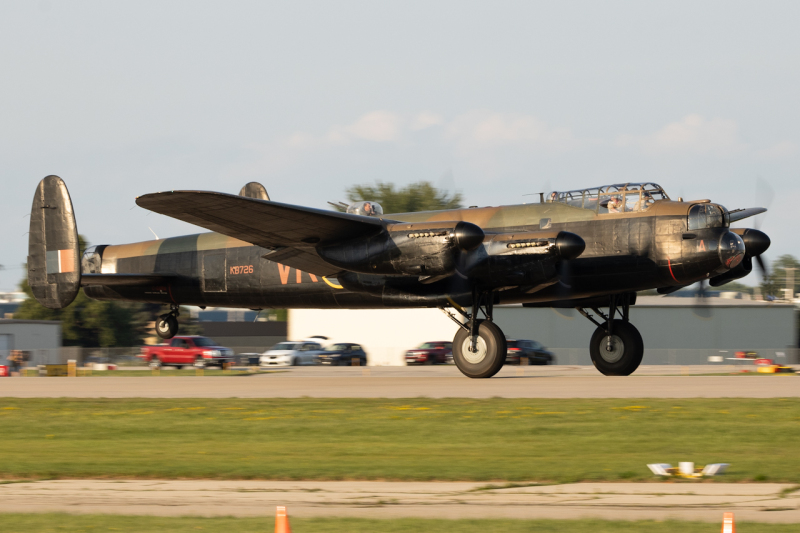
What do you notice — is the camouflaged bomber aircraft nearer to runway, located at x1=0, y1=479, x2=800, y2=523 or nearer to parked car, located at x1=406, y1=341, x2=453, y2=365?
runway, located at x1=0, y1=479, x2=800, y2=523

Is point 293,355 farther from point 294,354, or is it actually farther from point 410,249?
point 410,249

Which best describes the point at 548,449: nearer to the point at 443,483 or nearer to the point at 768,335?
the point at 443,483

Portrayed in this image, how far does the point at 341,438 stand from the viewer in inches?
619

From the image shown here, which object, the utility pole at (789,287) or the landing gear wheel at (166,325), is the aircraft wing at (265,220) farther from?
the utility pole at (789,287)

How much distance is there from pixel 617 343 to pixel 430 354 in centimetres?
3100

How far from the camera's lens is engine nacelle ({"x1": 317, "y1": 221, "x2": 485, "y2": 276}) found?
24.4 m

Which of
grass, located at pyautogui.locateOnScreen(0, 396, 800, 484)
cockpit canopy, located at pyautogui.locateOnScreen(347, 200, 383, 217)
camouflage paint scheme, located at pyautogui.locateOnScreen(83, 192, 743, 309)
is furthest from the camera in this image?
cockpit canopy, located at pyautogui.locateOnScreen(347, 200, 383, 217)

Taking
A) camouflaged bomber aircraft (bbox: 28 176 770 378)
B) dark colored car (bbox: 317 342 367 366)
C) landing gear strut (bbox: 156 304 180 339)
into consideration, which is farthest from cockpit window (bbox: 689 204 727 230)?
dark colored car (bbox: 317 342 367 366)

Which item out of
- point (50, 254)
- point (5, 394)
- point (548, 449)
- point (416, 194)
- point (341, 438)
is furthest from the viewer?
point (416, 194)

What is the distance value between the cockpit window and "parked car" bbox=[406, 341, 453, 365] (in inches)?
1350

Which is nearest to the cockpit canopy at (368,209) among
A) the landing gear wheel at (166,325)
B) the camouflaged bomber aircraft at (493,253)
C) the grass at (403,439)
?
the camouflaged bomber aircraft at (493,253)

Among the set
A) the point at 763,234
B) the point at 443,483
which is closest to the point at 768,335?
the point at 763,234

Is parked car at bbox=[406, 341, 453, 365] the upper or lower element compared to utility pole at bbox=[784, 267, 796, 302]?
lower

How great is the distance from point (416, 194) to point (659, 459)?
104m
